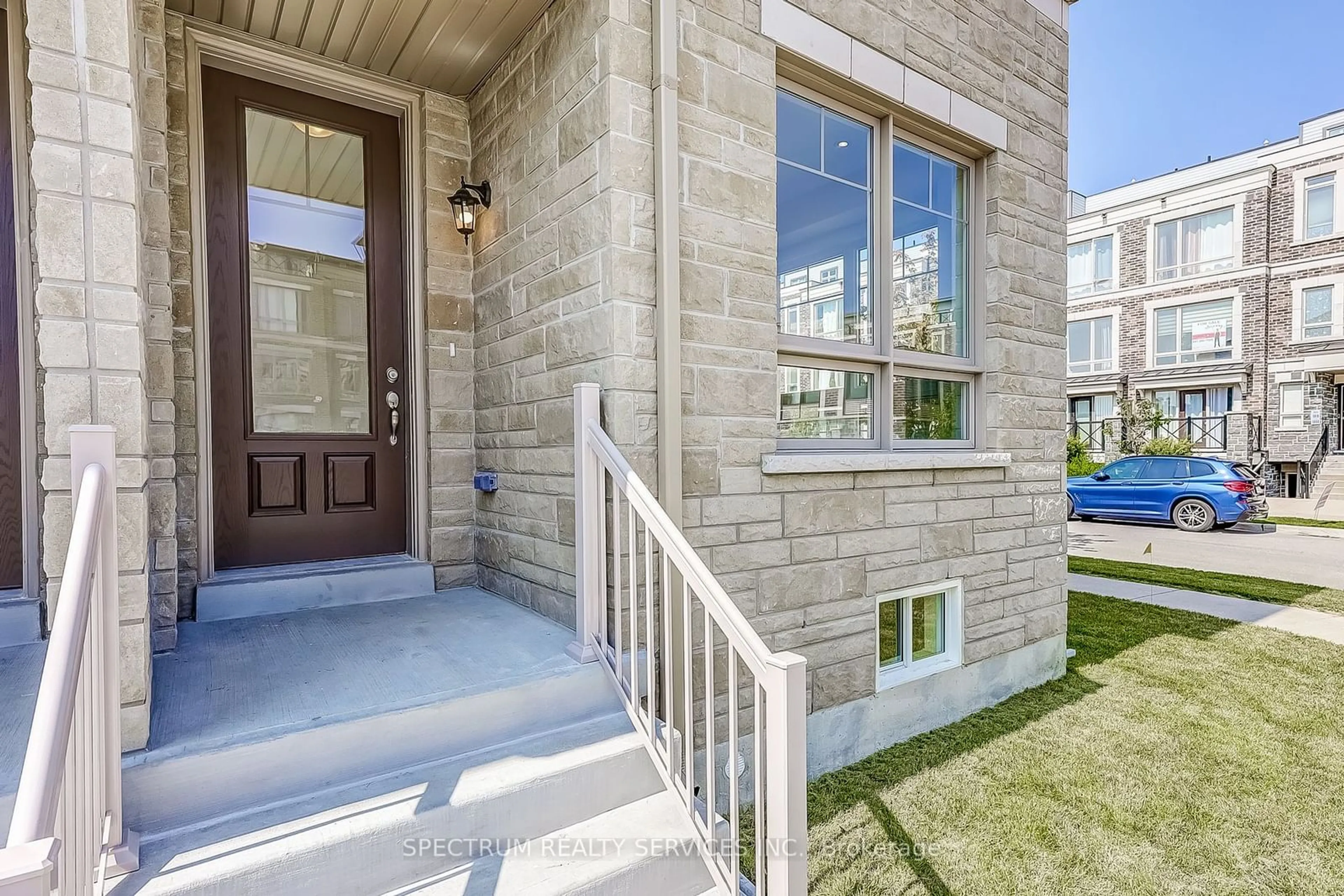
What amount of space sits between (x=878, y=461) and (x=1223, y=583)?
5429 mm

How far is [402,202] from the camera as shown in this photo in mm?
3137

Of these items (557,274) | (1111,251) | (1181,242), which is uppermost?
(1111,251)

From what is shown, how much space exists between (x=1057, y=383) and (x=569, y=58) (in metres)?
3.18

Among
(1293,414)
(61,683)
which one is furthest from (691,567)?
(1293,414)

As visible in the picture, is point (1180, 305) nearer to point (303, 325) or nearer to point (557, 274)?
point (557, 274)

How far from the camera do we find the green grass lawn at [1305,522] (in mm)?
9789

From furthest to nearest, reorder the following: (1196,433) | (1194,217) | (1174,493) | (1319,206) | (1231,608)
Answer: (1194,217)
(1196,433)
(1319,206)
(1174,493)
(1231,608)

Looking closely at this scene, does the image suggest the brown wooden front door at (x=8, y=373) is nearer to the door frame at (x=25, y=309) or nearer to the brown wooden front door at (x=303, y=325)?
the door frame at (x=25, y=309)

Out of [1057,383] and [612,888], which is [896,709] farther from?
[1057,383]

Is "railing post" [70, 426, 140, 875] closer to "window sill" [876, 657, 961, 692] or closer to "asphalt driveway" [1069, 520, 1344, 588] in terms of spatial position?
"window sill" [876, 657, 961, 692]

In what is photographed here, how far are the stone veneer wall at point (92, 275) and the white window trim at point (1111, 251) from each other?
1957 centimetres

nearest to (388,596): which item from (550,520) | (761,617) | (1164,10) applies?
(550,520)

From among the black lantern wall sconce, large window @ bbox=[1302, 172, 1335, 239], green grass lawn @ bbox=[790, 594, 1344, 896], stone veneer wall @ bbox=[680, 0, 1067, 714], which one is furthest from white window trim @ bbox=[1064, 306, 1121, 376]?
the black lantern wall sconce

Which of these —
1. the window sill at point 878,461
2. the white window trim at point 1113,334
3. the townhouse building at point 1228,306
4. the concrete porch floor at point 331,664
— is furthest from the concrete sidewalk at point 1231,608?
the white window trim at point 1113,334
